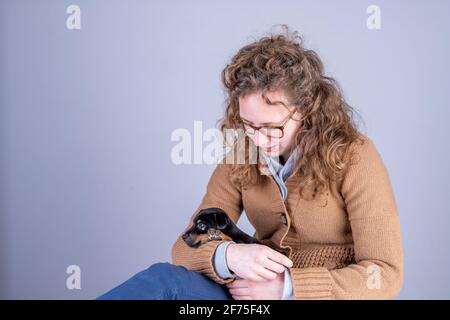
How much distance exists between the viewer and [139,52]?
2.16 m

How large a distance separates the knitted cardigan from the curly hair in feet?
0.10

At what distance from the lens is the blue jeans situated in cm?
119

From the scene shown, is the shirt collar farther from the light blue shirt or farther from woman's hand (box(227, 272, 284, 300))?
woman's hand (box(227, 272, 284, 300))

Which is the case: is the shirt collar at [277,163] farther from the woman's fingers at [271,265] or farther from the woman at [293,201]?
the woman's fingers at [271,265]

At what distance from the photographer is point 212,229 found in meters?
1.40

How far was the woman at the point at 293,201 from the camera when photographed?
1.27 metres

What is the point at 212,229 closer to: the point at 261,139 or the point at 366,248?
the point at 261,139

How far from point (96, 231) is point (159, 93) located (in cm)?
52

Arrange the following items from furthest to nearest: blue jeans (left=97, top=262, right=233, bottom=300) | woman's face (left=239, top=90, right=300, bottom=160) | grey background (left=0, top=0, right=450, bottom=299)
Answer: grey background (left=0, top=0, right=450, bottom=299), woman's face (left=239, top=90, right=300, bottom=160), blue jeans (left=97, top=262, right=233, bottom=300)

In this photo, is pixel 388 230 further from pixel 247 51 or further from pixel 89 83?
pixel 89 83

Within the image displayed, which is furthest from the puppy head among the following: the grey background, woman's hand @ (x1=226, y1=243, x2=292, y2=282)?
the grey background

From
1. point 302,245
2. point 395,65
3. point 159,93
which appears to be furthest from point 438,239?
point 159,93

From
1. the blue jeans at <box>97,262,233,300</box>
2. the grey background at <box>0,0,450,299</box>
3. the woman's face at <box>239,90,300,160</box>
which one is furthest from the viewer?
the grey background at <box>0,0,450,299</box>

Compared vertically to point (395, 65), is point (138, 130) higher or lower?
lower
